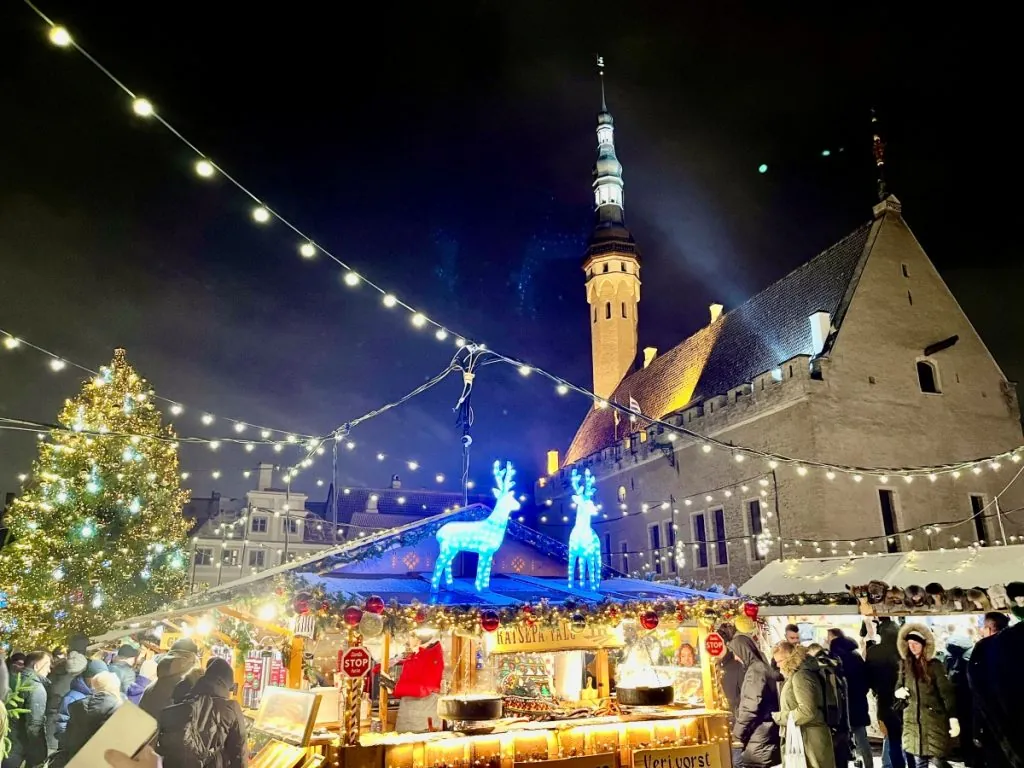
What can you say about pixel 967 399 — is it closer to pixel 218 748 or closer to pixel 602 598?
pixel 602 598

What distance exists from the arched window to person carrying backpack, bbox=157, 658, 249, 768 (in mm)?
20952

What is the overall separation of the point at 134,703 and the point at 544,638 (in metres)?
4.69

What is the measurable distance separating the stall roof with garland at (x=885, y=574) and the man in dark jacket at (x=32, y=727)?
1257 cm

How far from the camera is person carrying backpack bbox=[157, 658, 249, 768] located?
516 cm

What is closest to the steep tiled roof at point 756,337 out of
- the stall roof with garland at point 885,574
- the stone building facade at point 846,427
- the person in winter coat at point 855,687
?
the stone building facade at point 846,427

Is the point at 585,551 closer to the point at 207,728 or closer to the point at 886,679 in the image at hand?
the point at 886,679

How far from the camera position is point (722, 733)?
7.72 meters

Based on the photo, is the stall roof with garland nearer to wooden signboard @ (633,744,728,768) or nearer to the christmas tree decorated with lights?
wooden signboard @ (633,744,728,768)

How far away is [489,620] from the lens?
7520mm

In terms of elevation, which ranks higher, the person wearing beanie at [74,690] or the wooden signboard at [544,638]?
the wooden signboard at [544,638]

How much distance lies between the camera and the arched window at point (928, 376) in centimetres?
2105

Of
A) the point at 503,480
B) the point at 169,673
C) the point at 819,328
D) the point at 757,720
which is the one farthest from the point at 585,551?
the point at 819,328

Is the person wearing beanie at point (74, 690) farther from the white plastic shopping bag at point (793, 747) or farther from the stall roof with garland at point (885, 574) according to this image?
the stall roof with garland at point (885, 574)

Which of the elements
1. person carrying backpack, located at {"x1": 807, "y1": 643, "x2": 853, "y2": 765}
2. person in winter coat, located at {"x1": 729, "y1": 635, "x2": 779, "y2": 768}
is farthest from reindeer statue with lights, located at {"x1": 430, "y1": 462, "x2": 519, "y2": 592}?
person carrying backpack, located at {"x1": 807, "y1": 643, "x2": 853, "y2": 765}
